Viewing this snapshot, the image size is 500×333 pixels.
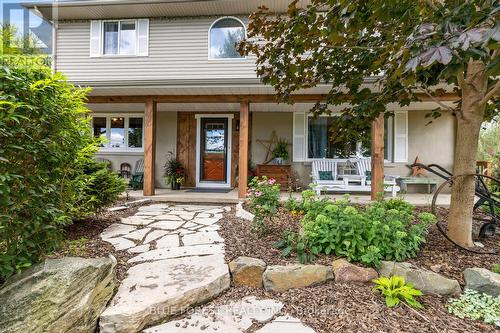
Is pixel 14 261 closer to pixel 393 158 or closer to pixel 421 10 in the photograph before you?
pixel 421 10

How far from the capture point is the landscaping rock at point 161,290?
1.70 metres

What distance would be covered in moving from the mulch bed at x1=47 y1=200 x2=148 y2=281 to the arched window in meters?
4.65

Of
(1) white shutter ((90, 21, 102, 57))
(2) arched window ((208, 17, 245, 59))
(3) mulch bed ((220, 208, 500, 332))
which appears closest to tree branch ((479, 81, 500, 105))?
(3) mulch bed ((220, 208, 500, 332))

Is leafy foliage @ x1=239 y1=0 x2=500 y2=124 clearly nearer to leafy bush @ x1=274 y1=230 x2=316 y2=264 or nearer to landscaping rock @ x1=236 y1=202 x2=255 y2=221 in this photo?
leafy bush @ x1=274 y1=230 x2=316 y2=264

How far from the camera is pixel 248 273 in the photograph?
7.28 feet

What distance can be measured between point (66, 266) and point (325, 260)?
192 cm

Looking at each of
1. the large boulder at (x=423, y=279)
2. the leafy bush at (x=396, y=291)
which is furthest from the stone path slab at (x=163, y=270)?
the large boulder at (x=423, y=279)

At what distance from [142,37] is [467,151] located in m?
7.38

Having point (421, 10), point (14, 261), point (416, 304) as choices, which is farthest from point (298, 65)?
point (14, 261)

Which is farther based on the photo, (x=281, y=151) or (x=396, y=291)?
(x=281, y=151)

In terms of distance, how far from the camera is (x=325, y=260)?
90.8 inches

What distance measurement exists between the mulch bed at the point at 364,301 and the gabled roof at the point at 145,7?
620cm

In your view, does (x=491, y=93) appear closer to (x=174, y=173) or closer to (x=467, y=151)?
(x=467, y=151)

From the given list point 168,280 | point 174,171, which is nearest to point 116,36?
point 174,171
